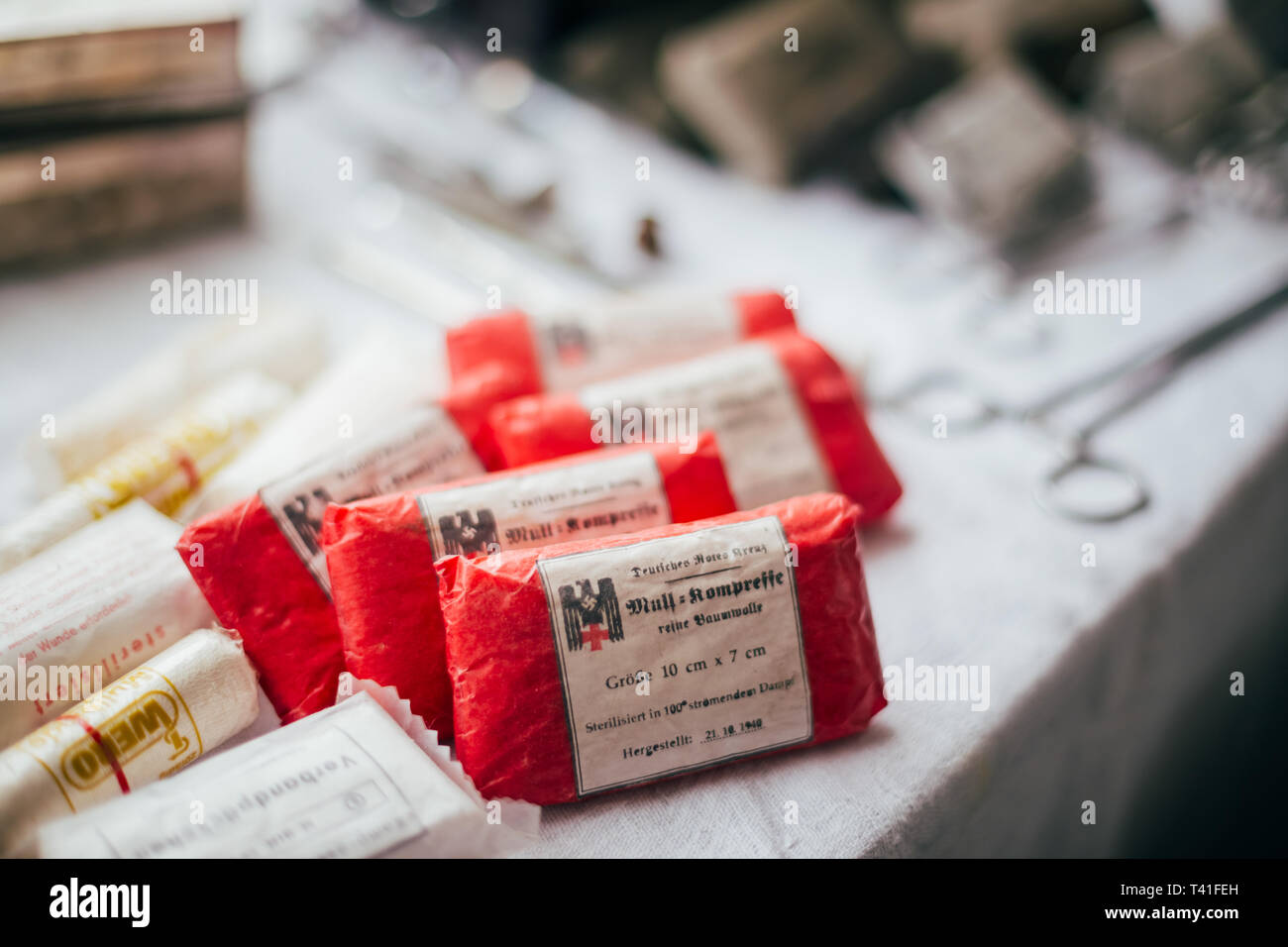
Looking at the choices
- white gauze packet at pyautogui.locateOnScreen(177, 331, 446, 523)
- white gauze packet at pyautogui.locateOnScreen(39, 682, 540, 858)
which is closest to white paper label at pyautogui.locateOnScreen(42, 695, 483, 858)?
white gauze packet at pyautogui.locateOnScreen(39, 682, 540, 858)

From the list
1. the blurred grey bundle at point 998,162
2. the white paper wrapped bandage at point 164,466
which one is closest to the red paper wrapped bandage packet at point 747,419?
the white paper wrapped bandage at point 164,466

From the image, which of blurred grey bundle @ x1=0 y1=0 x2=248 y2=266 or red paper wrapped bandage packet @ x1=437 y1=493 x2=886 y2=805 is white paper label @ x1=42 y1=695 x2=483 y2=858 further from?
blurred grey bundle @ x1=0 y1=0 x2=248 y2=266

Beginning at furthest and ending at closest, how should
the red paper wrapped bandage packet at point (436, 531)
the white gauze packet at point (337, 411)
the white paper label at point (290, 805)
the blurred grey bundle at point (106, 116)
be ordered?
the blurred grey bundle at point (106, 116)
the white gauze packet at point (337, 411)
the red paper wrapped bandage packet at point (436, 531)
the white paper label at point (290, 805)

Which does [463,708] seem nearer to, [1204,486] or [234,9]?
[1204,486]

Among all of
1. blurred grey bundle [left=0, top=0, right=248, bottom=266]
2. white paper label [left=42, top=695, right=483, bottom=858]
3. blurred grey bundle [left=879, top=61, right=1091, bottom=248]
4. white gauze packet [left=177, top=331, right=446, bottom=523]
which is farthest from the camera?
blurred grey bundle [left=879, top=61, right=1091, bottom=248]

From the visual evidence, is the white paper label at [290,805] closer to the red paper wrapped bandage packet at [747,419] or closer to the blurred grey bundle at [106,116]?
the red paper wrapped bandage packet at [747,419]

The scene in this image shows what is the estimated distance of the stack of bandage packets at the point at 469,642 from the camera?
0.60m

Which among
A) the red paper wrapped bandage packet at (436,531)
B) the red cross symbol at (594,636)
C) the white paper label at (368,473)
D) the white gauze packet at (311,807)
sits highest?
the white paper label at (368,473)

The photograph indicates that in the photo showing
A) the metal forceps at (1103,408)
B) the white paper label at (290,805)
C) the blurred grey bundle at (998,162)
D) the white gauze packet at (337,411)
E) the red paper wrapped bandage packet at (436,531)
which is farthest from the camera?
the blurred grey bundle at (998,162)

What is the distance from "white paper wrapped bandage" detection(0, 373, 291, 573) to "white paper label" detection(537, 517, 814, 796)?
1.27ft

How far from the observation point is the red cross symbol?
2.14ft

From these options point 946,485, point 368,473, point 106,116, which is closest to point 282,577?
point 368,473

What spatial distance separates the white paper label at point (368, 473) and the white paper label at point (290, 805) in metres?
0.14
